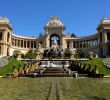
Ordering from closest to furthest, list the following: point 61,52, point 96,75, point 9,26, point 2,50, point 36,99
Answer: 1. point 36,99
2. point 96,75
3. point 61,52
4. point 2,50
5. point 9,26

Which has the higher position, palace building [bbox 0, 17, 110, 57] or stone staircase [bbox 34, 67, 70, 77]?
palace building [bbox 0, 17, 110, 57]

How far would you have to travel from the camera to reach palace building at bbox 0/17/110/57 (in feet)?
321

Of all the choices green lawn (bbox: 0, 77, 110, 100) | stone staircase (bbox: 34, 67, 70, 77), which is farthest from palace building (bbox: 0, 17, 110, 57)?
→ green lawn (bbox: 0, 77, 110, 100)

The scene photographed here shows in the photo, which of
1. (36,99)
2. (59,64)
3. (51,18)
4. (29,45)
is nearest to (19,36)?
(29,45)

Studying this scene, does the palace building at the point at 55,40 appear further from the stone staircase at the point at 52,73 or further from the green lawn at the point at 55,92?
the green lawn at the point at 55,92

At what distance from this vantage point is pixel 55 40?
98.1 m

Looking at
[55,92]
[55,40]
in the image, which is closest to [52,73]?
[55,92]

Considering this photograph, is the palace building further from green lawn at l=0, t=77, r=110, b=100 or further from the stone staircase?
green lawn at l=0, t=77, r=110, b=100

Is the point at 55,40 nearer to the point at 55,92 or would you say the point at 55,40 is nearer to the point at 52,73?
the point at 52,73

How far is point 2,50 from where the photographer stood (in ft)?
319

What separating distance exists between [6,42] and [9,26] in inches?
309

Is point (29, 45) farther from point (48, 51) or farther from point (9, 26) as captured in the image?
point (48, 51)

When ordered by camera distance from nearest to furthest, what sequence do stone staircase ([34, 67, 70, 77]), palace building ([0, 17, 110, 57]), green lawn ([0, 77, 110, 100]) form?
green lawn ([0, 77, 110, 100])
stone staircase ([34, 67, 70, 77])
palace building ([0, 17, 110, 57])

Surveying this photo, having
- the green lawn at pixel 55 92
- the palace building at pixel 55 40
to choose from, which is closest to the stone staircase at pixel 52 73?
the green lawn at pixel 55 92
